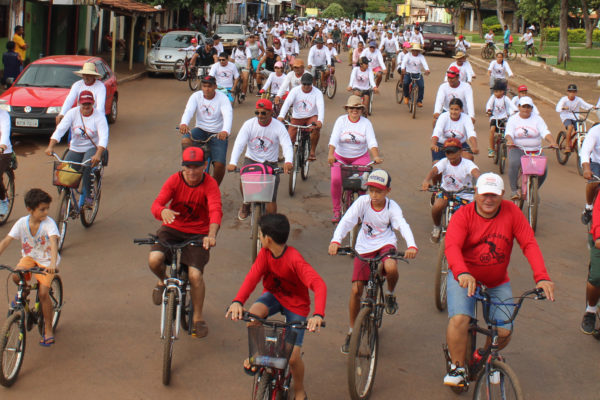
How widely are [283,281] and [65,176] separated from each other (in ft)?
16.4

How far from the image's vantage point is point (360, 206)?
7.23 m

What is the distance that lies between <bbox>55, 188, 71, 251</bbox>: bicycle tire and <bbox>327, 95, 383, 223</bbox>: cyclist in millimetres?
3514

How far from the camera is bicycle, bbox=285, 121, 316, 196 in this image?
13070 millimetres

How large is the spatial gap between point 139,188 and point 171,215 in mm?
6703

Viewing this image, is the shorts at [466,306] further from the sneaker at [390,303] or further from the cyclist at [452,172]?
the cyclist at [452,172]

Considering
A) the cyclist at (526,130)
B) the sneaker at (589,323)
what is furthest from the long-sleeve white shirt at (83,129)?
the sneaker at (589,323)

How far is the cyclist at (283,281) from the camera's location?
5.64 metres

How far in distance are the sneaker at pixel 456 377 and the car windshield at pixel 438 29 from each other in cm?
4080

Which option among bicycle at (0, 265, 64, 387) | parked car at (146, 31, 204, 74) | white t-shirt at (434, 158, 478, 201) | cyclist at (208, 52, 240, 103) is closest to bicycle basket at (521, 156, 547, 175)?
white t-shirt at (434, 158, 478, 201)

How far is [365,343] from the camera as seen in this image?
625 centimetres

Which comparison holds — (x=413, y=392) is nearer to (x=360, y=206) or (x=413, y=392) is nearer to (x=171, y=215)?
(x=360, y=206)

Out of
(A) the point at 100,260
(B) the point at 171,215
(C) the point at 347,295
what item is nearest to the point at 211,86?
(A) the point at 100,260

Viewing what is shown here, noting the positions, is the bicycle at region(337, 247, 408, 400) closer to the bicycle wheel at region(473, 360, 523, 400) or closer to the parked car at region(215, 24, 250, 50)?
the bicycle wheel at region(473, 360, 523, 400)

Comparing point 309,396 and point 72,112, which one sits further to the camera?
point 72,112
